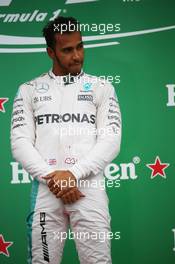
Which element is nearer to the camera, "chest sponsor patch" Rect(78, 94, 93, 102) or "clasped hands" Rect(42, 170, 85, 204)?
"clasped hands" Rect(42, 170, 85, 204)

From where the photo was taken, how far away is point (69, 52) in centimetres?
202

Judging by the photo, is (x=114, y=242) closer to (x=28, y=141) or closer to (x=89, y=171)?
(x=89, y=171)

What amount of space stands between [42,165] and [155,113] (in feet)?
A: 2.63

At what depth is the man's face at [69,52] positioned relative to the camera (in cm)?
201

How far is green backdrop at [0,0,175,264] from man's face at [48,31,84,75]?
32 cm

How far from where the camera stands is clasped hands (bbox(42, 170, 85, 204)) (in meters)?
1.80

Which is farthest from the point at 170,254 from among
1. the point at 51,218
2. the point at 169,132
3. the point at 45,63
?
the point at 45,63

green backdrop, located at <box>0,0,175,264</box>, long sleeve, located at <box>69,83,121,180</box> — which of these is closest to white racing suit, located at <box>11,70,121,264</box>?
long sleeve, located at <box>69,83,121,180</box>

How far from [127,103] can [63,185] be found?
2.45ft

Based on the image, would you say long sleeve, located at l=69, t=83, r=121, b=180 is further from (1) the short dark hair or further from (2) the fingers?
(1) the short dark hair

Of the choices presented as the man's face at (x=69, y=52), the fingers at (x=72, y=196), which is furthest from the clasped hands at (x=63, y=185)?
the man's face at (x=69, y=52)

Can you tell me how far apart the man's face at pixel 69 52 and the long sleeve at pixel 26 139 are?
0.20m

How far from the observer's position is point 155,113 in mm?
2367

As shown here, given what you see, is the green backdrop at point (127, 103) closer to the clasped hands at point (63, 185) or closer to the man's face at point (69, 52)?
the man's face at point (69, 52)
